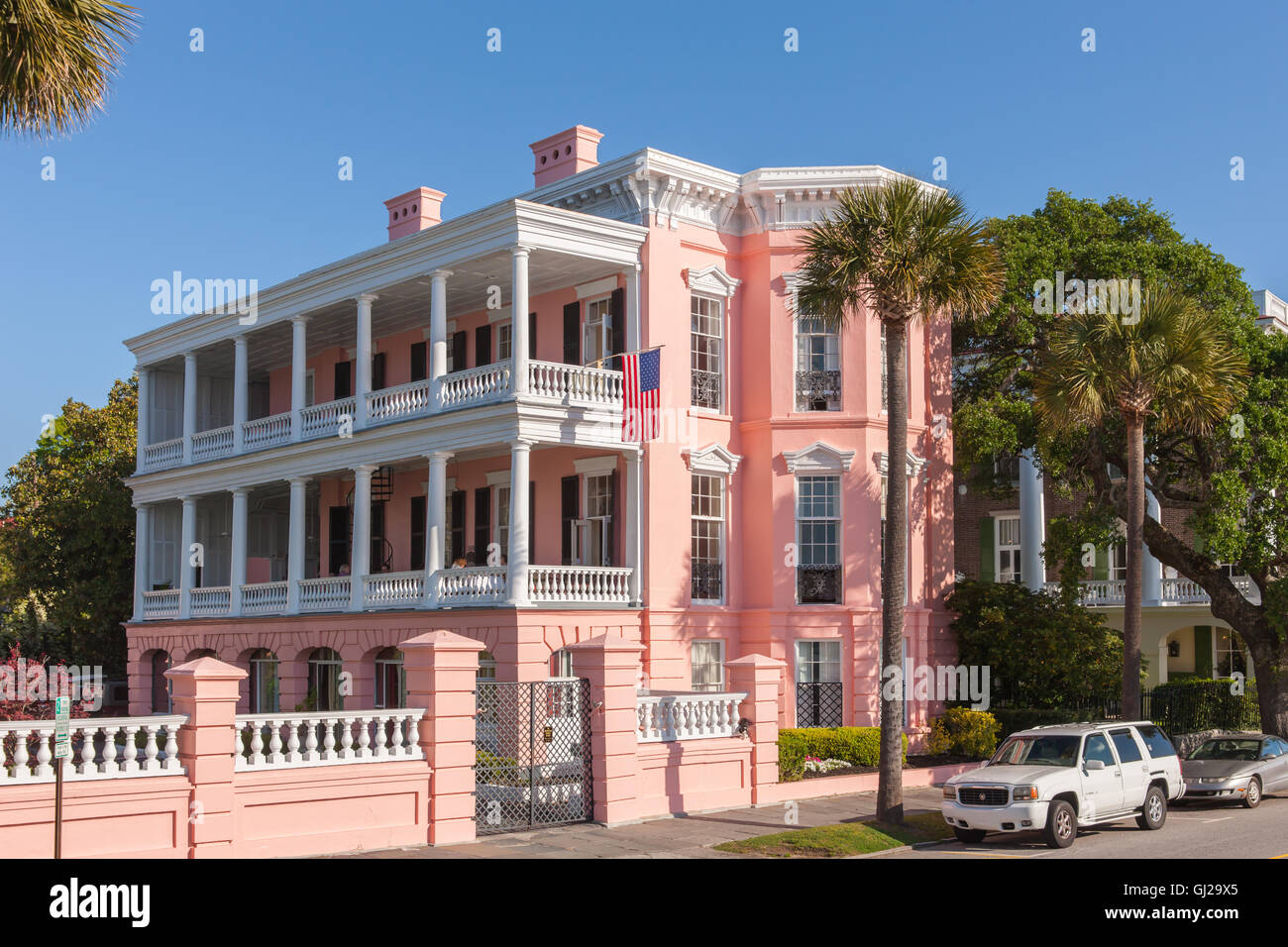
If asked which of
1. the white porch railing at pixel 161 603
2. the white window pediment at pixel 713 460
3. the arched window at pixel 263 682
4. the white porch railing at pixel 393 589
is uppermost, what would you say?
the white window pediment at pixel 713 460

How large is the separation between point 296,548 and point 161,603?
23.7 ft

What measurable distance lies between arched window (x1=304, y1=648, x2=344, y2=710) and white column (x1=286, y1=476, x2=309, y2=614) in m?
1.75

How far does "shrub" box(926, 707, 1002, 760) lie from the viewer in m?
28.2

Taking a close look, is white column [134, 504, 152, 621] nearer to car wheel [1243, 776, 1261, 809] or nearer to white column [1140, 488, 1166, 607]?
car wheel [1243, 776, 1261, 809]

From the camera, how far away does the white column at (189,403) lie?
36.6 metres

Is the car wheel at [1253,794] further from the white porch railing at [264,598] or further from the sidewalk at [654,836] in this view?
the white porch railing at [264,598]

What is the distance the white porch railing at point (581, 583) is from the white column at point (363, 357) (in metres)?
6.30

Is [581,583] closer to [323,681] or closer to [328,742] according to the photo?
[323,681]

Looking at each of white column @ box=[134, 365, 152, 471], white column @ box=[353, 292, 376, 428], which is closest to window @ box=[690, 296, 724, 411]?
white column @ box=[353, 292, 376, 428]

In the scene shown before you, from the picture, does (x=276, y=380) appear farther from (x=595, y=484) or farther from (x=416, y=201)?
(x=595, y=484)

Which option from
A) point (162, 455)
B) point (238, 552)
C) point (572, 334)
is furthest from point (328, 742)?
point (162, 455)

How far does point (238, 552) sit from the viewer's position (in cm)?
3425

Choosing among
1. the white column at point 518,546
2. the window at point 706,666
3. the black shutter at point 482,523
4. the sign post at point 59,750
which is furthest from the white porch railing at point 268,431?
the sign post at point 59,750

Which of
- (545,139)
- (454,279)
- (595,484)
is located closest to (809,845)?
(595,484)
